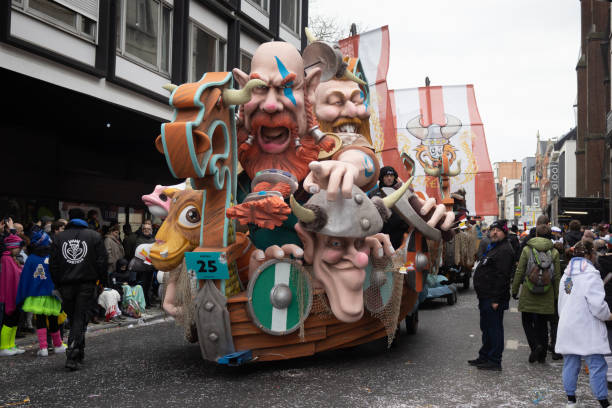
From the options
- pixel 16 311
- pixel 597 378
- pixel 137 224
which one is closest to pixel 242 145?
pixel 16 311

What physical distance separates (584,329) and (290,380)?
283 centimetres

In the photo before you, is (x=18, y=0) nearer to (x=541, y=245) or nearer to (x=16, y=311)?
(x=16, y=311)

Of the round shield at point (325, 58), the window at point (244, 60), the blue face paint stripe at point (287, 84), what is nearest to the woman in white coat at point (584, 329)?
the blue face paint stripe at point (287, 84)

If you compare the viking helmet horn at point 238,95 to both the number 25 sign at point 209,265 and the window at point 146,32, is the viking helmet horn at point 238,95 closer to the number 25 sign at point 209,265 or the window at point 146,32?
the number 25 sign at point 209,265

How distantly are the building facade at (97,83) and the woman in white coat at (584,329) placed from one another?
26.9 feet

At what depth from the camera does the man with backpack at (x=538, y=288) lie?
728cm

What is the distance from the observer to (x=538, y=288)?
286 inches

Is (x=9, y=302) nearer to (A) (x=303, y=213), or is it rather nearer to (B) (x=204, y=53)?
(A) (x=303, y=213)

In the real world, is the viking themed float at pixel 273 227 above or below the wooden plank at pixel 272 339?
above

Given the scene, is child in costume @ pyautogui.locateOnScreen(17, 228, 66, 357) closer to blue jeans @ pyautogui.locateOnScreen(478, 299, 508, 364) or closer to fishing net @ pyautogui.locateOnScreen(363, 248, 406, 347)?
fishing net @ pyautogui.locateOnScreen(363, 248, 406, 347)

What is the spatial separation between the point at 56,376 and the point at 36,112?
6892 millimetres

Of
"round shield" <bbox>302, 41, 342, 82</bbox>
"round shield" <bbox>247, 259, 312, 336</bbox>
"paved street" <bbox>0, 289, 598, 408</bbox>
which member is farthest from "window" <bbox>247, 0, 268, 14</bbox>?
"round shield" <bbox>247, 259, 312, 336</bbox>

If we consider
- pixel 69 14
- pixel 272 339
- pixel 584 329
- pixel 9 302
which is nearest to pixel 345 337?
pixel 272 339

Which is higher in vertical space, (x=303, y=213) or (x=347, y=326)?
(x=303, y=213)
